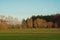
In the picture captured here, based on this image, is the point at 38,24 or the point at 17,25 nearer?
the point at 17,25

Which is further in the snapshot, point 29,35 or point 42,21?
point 42,21

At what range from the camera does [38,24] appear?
3317 inches

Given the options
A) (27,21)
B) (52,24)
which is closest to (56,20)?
(52,24)

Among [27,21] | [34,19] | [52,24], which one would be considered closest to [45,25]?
[52,24]

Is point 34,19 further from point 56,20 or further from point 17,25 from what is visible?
point 17,25

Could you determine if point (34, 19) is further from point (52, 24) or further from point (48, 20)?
point (52, 24)

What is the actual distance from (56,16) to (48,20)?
577cm

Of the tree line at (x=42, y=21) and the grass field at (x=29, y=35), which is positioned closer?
the grass field at (x=29, y=35)

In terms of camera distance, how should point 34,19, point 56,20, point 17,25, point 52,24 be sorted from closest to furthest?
point 17,25 < point 52,24 < point 56,20 < point 34,19

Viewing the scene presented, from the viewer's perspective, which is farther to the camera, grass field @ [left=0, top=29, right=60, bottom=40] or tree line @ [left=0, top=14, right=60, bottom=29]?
tree line @ [left=0, top=14, right=60, bottom=29]

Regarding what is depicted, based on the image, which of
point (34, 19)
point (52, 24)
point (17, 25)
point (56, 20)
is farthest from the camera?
point (34, 19)

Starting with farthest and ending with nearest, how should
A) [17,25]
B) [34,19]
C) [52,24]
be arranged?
1. [34,19]
2. [52,24]
3. [17,25]

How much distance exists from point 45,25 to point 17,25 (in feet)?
40.6

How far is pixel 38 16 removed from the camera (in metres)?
98.9
